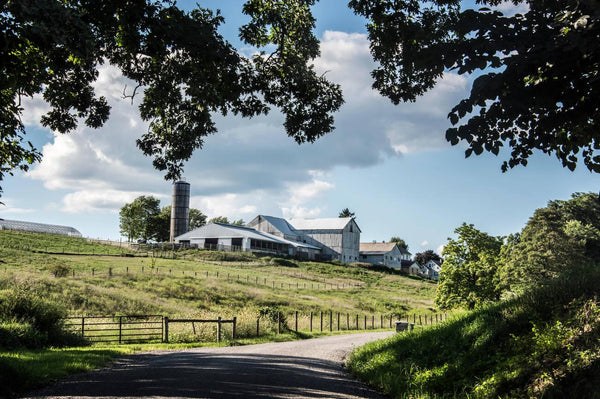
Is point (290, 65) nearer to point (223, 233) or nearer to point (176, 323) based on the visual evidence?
point (176, 323)

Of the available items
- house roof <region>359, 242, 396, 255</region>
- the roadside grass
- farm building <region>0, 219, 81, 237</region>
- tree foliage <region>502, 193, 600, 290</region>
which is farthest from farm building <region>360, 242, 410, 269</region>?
the roadside grass

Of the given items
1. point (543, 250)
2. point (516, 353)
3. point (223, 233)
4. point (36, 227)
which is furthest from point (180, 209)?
point (516, 353)

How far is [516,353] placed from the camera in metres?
8.03

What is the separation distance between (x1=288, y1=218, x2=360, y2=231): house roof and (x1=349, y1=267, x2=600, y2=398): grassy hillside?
3479 inches

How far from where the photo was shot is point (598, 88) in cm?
732

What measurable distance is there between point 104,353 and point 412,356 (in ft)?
34.1

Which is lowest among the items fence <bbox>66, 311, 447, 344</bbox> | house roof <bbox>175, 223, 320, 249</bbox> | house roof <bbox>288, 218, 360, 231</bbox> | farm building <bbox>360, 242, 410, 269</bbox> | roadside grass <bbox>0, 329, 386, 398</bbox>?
fence <bbox>66, 311, 447, 344</bbox>

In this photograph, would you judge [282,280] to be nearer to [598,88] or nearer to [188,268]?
[188,268]

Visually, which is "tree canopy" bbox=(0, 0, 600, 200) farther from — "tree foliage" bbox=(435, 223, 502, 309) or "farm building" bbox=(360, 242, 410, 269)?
"farm building" bbox=(360, 242, 410, 269)

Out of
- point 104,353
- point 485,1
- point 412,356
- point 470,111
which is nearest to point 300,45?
point 485,1

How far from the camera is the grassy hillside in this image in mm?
6789

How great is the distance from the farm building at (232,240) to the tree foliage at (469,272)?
51.9 metres

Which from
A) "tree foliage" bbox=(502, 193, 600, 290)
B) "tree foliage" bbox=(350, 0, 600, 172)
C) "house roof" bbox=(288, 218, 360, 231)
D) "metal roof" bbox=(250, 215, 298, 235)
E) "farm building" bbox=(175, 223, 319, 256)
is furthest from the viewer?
"house roof" bbox=(288, 218, 360, 231)

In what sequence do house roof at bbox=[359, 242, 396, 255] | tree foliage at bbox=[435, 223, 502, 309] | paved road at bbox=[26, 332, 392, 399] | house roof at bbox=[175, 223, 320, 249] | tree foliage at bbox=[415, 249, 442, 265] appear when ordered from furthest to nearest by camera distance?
tree foliage at bbox=[415, 249, 442, 265], house roof at bbox=[359, 242, 396, 255], house roof at bbox=[175, 223, 320, 249], tree foliage at bbox=[435, 223, 502, 309], paved road at bbox=[26, 332, 392, 399]
